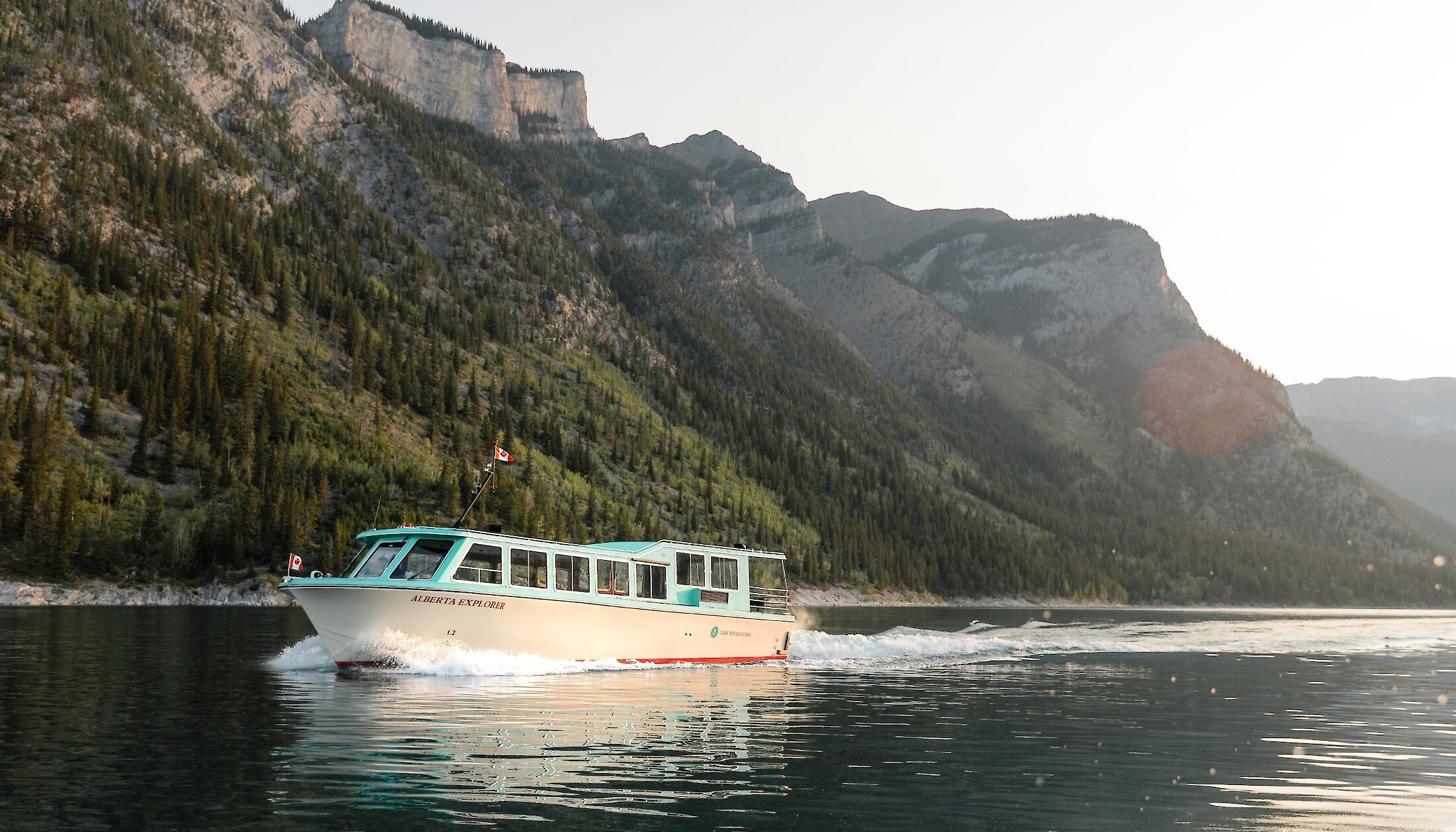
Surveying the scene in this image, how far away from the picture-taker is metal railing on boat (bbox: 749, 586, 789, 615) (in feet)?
176

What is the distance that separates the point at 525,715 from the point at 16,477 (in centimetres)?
10188

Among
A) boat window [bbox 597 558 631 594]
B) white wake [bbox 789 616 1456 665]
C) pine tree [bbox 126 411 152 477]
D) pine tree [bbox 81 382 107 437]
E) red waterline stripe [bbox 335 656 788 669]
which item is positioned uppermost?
pine tree [bbox 81 382 107 437]

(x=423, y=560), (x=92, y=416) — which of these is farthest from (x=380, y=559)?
(x=92, y=416)

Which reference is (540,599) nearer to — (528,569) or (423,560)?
(528,569)

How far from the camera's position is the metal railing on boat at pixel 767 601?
53.7 metres

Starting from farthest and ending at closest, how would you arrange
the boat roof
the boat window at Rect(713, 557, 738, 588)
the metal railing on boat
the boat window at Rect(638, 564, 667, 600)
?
the metal railing on boat, the boat window at Rect(713, 557, 738, 588), the boat window at Rect(638, 564, 667, 600), the boat roof

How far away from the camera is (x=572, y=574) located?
148 feet

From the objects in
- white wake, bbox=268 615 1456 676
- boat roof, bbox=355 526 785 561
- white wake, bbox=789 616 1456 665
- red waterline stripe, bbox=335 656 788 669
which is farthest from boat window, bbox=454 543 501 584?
white wake, bbox=789 616 1456 665

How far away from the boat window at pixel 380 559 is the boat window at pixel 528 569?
4.13 m

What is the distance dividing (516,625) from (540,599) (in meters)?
A: 1.29

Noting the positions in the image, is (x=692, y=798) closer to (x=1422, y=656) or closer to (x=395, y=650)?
(x=395, y=650)

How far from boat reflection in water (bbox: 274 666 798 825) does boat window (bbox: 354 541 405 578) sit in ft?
12.0

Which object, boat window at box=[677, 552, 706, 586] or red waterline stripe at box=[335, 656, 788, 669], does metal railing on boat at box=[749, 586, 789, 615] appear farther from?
boat window at box=[677, 552, 706, 586]

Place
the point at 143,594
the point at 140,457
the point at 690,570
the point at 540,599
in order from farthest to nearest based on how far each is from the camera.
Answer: the point at 140,457, the point at 143,594, the point at 690,570, the point at 540,599
